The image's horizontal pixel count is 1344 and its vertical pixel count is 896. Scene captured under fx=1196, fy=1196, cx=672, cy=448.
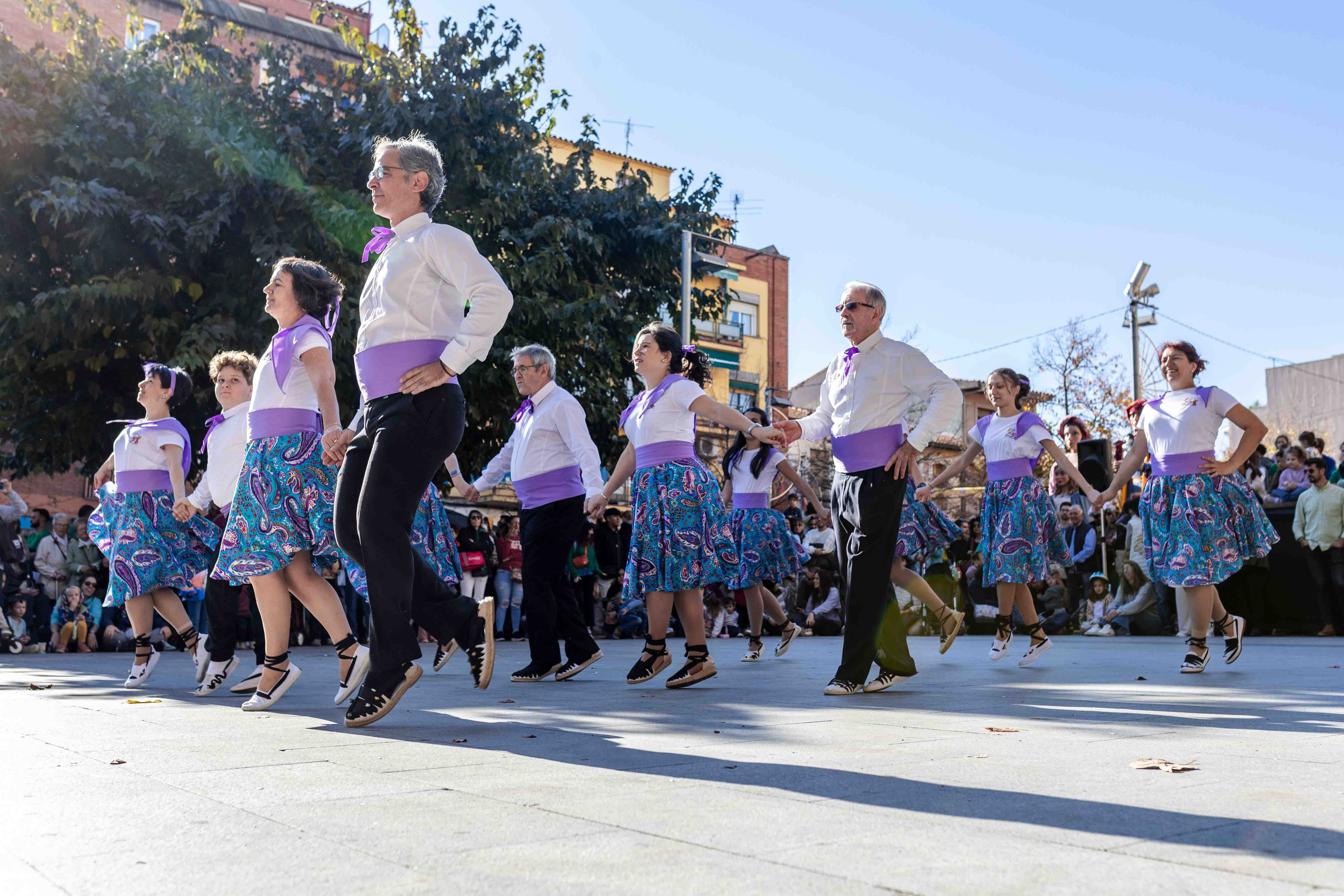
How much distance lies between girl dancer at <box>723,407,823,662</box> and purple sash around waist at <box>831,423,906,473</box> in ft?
11.2

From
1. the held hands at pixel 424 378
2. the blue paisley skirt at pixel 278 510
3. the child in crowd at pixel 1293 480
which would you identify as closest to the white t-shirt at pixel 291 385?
the blue paisley skirt at pixel 278 510

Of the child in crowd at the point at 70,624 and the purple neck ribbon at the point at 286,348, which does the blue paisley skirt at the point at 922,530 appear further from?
the child in crowd at the point at 70,624

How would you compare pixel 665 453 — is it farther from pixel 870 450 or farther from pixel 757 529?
pixel 757 529

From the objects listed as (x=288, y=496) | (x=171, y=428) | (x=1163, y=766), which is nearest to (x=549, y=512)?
(x=288, y=496)

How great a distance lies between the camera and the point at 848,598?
6020 mm

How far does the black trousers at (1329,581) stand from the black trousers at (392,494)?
12.3 meters

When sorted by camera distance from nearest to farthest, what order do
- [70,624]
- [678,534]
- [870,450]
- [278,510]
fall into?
[278,510]
[870,450]
[678,534]
[70,624]

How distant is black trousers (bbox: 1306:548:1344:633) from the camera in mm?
13641

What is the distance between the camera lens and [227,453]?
6602 millimetres

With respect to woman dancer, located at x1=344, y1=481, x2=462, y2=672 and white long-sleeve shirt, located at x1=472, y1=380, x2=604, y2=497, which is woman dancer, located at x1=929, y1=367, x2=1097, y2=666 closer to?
white long-sleeve shirt, located at x1=472, y1=380, x2=604, y2=497

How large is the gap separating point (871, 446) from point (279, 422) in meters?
2.86

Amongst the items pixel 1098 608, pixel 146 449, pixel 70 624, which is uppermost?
pixel 146 449

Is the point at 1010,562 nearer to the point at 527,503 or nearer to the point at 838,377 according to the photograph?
the point at 838,377

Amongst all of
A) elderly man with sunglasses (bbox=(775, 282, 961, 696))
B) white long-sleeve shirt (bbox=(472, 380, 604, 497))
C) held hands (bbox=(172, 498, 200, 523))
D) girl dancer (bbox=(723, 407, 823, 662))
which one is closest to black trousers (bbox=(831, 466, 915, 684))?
elderly man with sunglasses (bbox=(775, 282, 961, 696))
